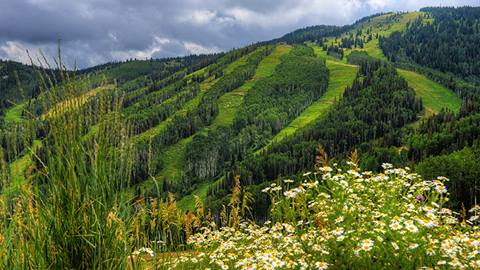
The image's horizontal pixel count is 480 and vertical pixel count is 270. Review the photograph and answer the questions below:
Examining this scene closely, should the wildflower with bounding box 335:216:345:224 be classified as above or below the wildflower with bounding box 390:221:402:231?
below

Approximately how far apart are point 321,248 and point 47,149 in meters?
3.59

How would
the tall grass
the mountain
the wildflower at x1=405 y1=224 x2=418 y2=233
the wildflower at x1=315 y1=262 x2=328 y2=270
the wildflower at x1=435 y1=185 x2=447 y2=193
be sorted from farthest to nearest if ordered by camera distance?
the wildflower at x1=435 y1=185 x2=447 y2=193 < the wildflower at x1=315 y1=262 x2=328 y2=270 < the wildflower at x1=405 y1=224 x2=418 y2=233 < the mountain < the tall grass

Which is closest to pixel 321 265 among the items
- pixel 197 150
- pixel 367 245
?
pixel 367 245

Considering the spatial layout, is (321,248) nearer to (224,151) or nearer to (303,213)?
(303,213)

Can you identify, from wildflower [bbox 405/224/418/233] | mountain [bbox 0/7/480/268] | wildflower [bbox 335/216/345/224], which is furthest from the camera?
wildflower [bbox 335/216/345/224]

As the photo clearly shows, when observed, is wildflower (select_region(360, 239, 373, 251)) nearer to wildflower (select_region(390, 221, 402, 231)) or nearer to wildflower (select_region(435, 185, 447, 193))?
wildflower (select_region(390, 221, 402, 231))

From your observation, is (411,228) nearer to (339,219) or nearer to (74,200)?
(339,219)

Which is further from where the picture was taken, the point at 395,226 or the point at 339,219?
the point at 339,219

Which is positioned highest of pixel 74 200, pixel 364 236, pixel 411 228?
pixel 74 200

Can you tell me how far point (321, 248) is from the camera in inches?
199

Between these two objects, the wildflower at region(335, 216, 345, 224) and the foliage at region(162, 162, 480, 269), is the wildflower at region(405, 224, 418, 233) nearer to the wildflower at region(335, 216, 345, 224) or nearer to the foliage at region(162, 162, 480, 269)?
the foliage at region(162, 162, 480, 269)

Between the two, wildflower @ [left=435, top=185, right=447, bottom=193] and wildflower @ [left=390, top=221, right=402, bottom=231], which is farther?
wildflower @ [left=435, top=185, right=447, bottom=193]

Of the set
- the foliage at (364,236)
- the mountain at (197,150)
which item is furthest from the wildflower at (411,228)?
the mountain at (197,150)

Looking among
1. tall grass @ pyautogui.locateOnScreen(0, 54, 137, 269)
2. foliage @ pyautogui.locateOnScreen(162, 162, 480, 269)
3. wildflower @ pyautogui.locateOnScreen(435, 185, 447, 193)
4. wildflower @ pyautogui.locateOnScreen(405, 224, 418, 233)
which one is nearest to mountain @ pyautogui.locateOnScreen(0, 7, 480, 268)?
tall grass @ pyautogui.locateOnScreen(0, 54, 137, 269)
